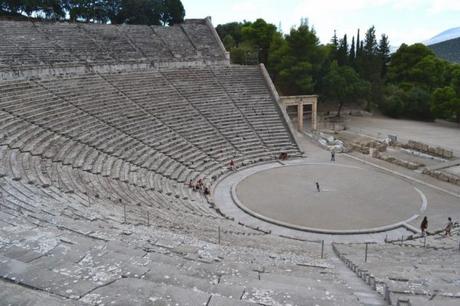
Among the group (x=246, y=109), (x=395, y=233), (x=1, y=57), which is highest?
(x=1, y=57)

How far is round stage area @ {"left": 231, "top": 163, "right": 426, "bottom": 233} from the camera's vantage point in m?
15.8

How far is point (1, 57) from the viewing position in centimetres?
2220

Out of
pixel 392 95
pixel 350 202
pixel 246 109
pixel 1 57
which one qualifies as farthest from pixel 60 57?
pixel 392 95

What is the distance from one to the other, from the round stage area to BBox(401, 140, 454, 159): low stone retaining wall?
7366 mm

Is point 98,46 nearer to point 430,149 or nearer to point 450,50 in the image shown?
point 430,149

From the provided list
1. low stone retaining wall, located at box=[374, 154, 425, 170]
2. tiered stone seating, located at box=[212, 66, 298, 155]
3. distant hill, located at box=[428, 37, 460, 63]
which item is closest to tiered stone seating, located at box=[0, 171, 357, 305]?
low stone retaining wall, located at box=[374, 154, 425, 170]

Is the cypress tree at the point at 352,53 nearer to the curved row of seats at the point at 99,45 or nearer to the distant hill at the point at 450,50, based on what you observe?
the curved row of seats at the point at 99,45

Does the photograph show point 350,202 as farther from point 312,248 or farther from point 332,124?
point 332,124

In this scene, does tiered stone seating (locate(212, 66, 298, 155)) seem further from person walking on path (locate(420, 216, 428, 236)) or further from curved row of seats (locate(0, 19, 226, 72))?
person walking on path (locate(420, 216, 428, 236))

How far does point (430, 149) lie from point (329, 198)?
13522 mm

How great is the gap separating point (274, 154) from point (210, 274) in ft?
65.9

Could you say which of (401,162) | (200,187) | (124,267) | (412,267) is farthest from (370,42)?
(124,267)

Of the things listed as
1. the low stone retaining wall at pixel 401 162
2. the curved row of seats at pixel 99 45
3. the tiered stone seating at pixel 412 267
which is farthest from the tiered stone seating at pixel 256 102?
the tiered stone seating at pixel 412 267

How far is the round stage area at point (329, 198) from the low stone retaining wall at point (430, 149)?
7366mm
